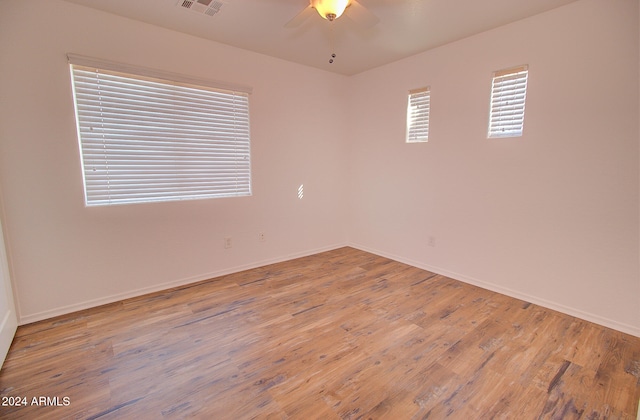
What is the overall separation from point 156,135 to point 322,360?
2592 millimetres

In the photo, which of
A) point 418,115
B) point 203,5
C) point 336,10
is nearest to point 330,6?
point 336,10

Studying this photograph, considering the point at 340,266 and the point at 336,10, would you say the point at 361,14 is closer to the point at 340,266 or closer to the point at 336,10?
the point at 336,10

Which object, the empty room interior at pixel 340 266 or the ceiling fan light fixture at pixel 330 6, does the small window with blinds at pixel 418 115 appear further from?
the ceiling fan light fixture at pixel 330 6

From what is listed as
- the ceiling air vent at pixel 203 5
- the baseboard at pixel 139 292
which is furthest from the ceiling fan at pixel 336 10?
the baseboard at pixel 139 292

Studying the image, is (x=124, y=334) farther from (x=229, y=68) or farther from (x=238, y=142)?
(x=229, y=68)

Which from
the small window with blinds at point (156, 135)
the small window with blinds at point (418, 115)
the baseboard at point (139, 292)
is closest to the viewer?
the baseboard at point (139, 292)

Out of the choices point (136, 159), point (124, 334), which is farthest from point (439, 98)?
point (124, 334)

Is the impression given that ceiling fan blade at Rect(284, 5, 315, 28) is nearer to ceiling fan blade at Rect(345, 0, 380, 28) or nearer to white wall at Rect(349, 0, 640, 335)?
ceiling fan blade at Rect(345, 0, 380, 28)

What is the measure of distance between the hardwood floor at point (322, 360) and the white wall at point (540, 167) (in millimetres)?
362

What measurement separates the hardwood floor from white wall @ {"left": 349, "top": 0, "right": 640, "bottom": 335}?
362mm

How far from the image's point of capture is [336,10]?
72.5 inches

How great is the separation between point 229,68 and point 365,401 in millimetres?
3389

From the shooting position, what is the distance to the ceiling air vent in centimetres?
234

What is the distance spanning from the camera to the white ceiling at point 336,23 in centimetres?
237
